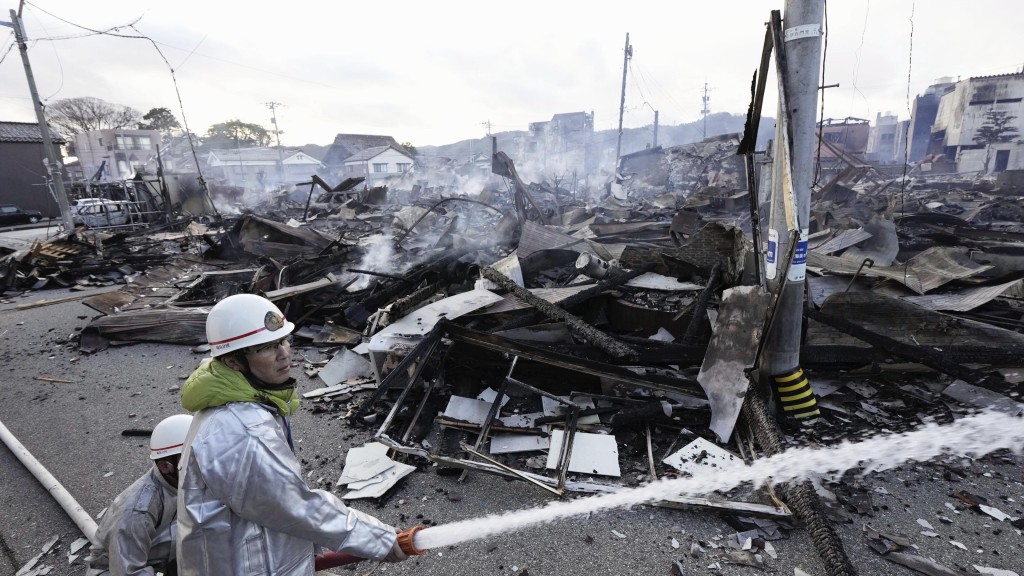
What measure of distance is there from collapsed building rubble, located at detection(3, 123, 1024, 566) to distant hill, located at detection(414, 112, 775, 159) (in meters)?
45.0

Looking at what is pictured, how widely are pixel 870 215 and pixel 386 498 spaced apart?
49.5 feet

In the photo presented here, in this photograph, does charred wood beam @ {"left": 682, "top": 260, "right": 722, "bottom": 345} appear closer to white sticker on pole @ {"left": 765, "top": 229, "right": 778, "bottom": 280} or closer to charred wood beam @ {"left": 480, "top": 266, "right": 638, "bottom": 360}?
charred wood beam @ {"left": 480, "top": 266, "right": 638, "bottom": 360}

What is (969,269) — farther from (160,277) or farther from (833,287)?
(160,277)

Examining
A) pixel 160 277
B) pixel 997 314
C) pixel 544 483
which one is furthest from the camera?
pixel 160 277

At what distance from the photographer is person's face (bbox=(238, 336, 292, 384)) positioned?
174 centimetres

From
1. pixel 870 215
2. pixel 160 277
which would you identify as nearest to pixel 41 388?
pixel 160 277

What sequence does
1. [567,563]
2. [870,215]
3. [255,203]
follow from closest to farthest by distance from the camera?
[567,563] → [870,215] → [255,203]

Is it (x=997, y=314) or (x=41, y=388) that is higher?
(x=997, y=314)

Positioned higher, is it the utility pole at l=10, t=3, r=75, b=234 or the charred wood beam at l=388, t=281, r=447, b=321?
the utility pole at l=10, t=3, r=75, b=234

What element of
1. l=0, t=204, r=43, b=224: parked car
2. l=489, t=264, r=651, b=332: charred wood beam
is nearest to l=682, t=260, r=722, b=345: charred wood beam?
l=489, t=264, r=651, b=332: charred wood beam

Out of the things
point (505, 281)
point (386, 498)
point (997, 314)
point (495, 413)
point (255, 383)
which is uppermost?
point (255, 383)

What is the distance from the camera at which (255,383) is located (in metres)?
1.74

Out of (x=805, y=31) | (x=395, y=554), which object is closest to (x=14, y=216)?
(x=395, y=554)

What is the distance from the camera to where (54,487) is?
136 inches
